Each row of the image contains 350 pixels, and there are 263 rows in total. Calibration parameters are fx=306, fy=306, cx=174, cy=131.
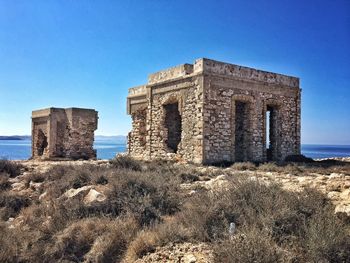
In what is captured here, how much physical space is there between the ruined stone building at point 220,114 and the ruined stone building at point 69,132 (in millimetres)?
3647

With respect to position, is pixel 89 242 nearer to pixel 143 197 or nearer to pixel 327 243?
pixel 143 197

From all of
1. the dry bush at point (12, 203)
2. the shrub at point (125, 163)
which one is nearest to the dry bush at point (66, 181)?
the dry bush at point (12, 203)

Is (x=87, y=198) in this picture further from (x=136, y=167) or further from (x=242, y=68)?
(x=242, y=68)

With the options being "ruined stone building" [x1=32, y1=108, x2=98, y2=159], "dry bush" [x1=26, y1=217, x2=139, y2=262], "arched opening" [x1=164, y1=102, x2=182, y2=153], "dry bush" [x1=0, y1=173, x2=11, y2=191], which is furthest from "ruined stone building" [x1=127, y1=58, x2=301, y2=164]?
"dry bush" [x1=26, y1=217, x2=139, y2=262]

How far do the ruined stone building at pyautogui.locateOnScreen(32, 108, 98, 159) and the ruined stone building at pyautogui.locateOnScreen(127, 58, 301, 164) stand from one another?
3647mm

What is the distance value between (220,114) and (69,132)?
402 inches

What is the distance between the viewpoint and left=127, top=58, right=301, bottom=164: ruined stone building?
44.8 feet

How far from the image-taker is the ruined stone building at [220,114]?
13641 mm

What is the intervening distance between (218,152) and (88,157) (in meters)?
9.89

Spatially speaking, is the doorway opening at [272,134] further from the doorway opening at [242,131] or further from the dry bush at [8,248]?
the dry bush at [8,248]

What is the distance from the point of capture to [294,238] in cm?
452

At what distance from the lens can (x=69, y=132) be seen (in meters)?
19.2

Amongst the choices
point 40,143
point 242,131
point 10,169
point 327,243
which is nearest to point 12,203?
point 10,169

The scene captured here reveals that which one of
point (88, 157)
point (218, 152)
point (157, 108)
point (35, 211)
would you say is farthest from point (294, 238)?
point (88, 157)
